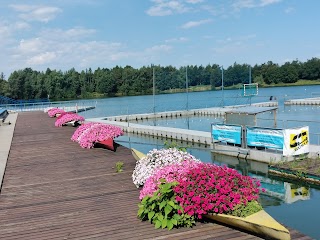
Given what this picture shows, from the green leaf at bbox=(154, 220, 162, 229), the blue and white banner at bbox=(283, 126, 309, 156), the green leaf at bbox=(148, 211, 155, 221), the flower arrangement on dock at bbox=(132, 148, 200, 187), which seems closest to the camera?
the green leaf at bbox=(154, 220, 162, 229)

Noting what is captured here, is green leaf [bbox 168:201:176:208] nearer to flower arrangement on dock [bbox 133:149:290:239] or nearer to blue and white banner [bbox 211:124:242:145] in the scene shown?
flower arrangement on dock [bbox 133:149:290:239]

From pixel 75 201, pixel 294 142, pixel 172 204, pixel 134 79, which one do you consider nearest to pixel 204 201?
pixel 172 204

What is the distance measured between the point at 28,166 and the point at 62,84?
11026 cm

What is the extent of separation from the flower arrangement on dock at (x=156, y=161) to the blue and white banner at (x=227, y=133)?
11821 millimetres

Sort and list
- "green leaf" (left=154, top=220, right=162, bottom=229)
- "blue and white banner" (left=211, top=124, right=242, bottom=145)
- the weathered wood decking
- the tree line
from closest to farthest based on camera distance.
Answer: the weathered wood decking
"green leaf" (left=154, top=220, right=162, bottom=229)
"blue and white banner" (left=211, top=124, right=242, bottom=145)
the tree line

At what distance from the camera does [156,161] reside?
8.20m

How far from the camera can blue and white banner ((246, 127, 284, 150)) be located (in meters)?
17.3

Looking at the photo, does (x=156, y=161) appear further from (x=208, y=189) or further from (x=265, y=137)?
(x=265, y=137)

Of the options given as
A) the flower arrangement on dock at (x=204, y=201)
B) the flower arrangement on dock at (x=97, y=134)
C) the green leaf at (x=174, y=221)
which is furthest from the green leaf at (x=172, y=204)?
the flower arrangement on dock at (x=97, y=134)

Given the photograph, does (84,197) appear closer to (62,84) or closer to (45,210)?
(45,210)

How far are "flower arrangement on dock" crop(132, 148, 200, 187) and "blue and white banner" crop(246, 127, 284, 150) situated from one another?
1009 centimetres

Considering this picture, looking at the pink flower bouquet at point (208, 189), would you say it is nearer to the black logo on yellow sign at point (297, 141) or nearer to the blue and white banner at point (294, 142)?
the blue and white banner at point (294, 142)

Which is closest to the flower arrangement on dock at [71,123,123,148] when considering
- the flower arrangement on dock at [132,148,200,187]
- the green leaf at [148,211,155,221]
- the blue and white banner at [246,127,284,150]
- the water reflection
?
the water reflection

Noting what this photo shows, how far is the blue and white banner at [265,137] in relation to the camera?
56.8 feet
